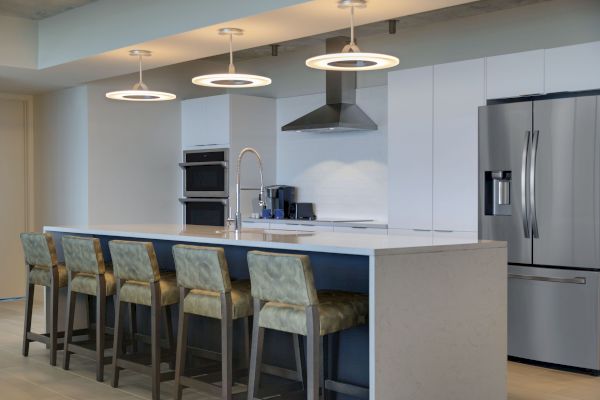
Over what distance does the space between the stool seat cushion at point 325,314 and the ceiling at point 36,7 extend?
377 cm

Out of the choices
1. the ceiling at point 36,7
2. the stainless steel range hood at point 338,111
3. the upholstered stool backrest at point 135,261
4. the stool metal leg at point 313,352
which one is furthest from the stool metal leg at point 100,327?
the stainless steel range hood at point 338,111

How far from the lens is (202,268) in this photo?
13.8 feet

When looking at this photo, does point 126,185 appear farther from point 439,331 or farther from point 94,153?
point 439,331

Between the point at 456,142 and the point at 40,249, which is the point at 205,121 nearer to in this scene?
the point at 40,249

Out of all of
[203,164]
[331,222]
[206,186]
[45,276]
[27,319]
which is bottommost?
[27,319]

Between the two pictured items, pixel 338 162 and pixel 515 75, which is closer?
pixel 515 75

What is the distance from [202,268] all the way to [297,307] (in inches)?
28.0

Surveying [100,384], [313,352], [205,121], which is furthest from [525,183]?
[205,121]

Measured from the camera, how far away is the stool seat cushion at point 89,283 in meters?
5.21

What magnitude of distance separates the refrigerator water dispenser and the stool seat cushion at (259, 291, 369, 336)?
7.03 ft

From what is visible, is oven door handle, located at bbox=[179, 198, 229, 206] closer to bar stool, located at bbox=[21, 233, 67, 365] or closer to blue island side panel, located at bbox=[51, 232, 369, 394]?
bar stool, located at bbox=[21, 233, 67, 365]

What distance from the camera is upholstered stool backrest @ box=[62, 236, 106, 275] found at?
16.7 feet

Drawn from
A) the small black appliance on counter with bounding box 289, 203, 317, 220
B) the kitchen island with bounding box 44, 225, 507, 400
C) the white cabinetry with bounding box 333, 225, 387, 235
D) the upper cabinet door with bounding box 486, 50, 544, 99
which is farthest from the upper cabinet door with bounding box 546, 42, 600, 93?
the small black appliance on counter with bounding box 289, 203, 317, 220

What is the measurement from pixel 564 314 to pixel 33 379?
3625 millimetres
